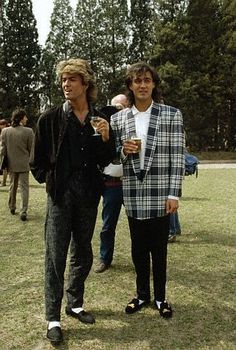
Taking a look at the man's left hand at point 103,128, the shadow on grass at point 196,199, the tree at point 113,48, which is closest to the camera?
the man's left hand at point 103,128

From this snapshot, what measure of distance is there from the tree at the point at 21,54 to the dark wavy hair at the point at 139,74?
3146cm

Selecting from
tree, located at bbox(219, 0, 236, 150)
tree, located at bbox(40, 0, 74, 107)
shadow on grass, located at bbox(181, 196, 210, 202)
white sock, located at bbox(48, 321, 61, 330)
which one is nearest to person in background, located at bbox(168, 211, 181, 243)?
white sock, located at bbox(48, 321, 61, 330)

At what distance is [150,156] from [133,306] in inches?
49.2

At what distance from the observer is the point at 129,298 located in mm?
4008

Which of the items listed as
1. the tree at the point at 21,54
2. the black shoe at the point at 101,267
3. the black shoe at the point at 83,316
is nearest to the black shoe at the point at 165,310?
the black shoe at the point at 83,316

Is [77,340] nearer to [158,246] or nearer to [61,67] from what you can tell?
[158,246]

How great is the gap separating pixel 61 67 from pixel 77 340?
6.33ft

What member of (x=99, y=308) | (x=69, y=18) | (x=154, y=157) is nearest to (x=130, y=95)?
(x=154, y=157)

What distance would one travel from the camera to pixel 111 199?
4578 mm

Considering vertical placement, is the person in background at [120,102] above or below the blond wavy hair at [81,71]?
below

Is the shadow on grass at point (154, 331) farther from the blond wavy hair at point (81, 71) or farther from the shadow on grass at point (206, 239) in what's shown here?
the shadow on grass at point (206, 239)

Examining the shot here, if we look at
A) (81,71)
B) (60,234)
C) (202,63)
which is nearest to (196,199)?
(60,234)

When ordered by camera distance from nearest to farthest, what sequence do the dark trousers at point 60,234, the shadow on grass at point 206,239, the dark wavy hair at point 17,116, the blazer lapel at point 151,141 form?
the dark trousers at point 60,234, the blazer lapel at point 151,141, the shadow on grass at point 206,239, the dark wavy hair at point 17,116

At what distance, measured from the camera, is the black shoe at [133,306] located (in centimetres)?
366
